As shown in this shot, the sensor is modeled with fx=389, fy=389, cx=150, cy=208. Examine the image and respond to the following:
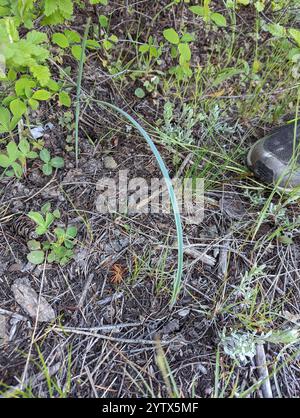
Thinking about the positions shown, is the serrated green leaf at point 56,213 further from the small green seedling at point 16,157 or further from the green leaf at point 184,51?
the green leaf at point 184,51

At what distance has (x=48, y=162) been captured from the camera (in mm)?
1390

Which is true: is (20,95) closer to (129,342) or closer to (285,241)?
(129,342)

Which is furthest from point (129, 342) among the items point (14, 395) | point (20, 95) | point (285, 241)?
point (20, 95)

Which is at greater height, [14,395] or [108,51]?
[108,51]

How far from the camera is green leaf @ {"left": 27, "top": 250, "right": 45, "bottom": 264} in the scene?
121 centimetres

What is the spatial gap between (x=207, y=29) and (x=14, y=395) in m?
1.58

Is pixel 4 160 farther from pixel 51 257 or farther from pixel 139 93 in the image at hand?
pixel 139 93

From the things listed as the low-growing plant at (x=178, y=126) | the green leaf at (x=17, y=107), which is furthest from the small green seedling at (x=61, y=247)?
the low-growing plant at (x=178, y=126)

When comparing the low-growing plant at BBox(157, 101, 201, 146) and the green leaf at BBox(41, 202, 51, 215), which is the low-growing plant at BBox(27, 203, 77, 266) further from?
the low-growing plant at BBox(157, 101, 201, 146)

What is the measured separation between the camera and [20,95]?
1258 mm

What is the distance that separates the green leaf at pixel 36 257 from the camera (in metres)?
1.21

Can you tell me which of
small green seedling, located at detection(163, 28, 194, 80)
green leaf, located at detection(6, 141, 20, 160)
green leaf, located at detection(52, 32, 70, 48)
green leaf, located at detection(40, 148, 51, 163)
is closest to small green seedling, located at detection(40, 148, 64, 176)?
green leaf, located at detection(40, 148, 51, 163)

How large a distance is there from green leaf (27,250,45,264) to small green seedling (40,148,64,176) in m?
0.30

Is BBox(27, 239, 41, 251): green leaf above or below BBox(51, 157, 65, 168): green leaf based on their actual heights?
below
